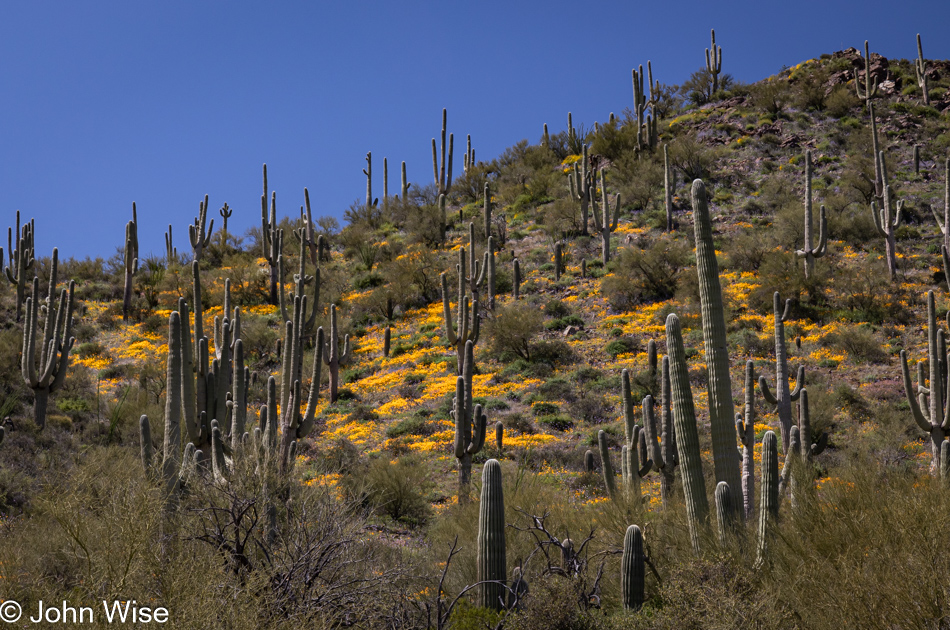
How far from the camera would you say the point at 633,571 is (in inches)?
253

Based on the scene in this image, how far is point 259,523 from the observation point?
695 cm

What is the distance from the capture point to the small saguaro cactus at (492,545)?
22.5 feet

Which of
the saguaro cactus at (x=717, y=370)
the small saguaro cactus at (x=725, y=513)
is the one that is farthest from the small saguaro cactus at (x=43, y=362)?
the small saguaro cactus at (x=725, y=513)

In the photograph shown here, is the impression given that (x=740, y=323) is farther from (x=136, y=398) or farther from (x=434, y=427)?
(x=136, y=398)

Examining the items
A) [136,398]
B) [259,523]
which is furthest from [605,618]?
[136,398]

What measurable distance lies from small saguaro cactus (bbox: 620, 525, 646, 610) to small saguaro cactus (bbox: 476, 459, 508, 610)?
121cm

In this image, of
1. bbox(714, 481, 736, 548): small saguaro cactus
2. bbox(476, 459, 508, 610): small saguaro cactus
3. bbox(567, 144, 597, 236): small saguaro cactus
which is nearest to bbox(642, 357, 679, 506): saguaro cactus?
bbox(714, 481, 736, 548): small saguaro cactus

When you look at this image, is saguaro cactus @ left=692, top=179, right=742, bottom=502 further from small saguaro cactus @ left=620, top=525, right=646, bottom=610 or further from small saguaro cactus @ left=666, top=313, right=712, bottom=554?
small saguaro cactus @ left=620, top=525, right=646, bottom=610

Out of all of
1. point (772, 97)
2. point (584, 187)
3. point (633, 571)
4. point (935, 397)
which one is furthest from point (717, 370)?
point (772, 97)

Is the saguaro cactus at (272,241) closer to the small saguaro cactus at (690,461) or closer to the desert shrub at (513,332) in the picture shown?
the desert shrub at (513,332)

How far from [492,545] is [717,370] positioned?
2.87 metres

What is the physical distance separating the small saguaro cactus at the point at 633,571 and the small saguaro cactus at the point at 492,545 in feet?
3.96

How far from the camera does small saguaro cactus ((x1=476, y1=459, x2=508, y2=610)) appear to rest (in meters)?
6.85

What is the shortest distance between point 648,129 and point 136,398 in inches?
1070
